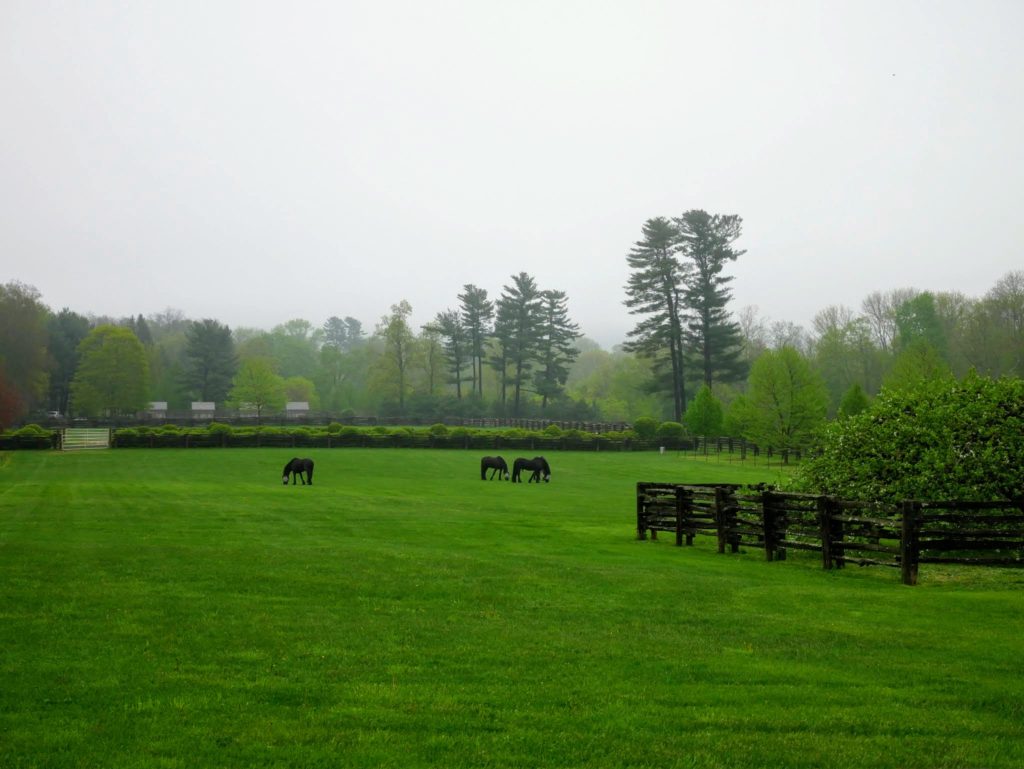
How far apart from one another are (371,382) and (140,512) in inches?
3325

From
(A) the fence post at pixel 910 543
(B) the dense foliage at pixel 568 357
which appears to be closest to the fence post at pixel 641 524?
(A) the fence post at pixel 910 543

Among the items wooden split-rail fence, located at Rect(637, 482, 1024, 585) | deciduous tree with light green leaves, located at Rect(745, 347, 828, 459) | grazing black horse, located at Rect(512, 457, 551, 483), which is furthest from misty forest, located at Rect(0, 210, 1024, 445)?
wooden split-rail fence, located at Rect(637, 482, 1024, 585)

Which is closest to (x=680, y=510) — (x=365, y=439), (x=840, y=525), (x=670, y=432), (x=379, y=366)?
(x=840, y=525)

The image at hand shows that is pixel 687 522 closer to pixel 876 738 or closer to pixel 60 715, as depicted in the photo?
pixel 876 738

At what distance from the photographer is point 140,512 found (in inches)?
949

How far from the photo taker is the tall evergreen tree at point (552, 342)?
104188 millimetres

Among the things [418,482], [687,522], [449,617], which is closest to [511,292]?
[418,482]

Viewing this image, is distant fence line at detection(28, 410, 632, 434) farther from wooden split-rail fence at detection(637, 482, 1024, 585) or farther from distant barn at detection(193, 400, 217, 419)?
wooden split-rail fence at detection(637, 482, 1024, 585)

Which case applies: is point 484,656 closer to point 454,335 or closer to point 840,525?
point 840,525

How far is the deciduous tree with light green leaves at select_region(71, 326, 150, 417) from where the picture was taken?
306 feet

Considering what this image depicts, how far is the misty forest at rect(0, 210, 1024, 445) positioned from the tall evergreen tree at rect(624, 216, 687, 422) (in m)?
0.15

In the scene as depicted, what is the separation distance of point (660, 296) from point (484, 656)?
81205 mm

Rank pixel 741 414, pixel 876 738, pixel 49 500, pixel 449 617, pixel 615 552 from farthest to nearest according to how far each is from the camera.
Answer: pixel 741 414 → pixel 49 500 → pixel 615 552 → pixel 449 617 → pixel 876 738

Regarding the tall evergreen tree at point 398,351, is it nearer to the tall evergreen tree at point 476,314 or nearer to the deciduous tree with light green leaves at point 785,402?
the tall evergreen tree at point 476,314
